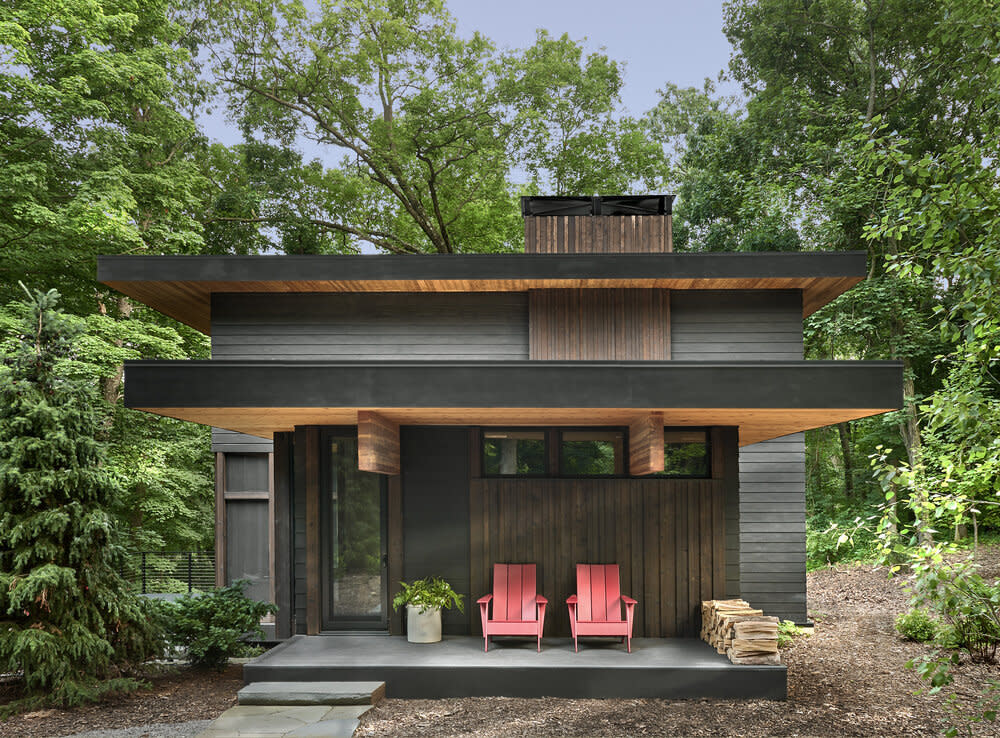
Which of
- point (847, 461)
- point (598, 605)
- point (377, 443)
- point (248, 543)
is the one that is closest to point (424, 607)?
point (598, 605)

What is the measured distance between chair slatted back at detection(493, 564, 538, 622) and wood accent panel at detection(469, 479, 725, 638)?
20 centimetres

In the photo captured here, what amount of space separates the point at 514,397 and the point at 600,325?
2.76m

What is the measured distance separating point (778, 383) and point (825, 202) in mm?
10515

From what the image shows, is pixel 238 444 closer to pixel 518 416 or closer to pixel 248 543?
pixel 248 543

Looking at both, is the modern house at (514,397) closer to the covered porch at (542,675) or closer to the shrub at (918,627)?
the covered porch at (542,675)

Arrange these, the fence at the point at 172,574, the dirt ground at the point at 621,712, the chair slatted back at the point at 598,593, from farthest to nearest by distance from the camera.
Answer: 1. the fence at the point at 172,574
2. the chair slatted back at the point at 598,593
3. the dirt ground at the point at 621,712

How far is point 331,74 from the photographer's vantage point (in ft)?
62.7

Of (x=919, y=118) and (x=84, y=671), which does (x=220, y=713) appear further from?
(x=919, y=118)

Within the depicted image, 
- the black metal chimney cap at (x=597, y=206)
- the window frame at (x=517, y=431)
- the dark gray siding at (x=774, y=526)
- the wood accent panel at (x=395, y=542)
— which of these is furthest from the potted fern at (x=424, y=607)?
the black metal chimney cap at (x=597, y=206)

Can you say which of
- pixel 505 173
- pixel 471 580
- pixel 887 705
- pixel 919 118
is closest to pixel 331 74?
pixel 505 173

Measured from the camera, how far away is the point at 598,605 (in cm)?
735

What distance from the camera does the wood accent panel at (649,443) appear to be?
6.29 meters

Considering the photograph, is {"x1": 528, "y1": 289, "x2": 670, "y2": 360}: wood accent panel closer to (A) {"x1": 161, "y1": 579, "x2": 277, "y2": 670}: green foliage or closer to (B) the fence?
(A) {"x1": 161, "y1": 579, "x2": 277, "y2": 670}: green foliage

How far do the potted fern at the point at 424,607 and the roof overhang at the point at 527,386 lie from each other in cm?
237
